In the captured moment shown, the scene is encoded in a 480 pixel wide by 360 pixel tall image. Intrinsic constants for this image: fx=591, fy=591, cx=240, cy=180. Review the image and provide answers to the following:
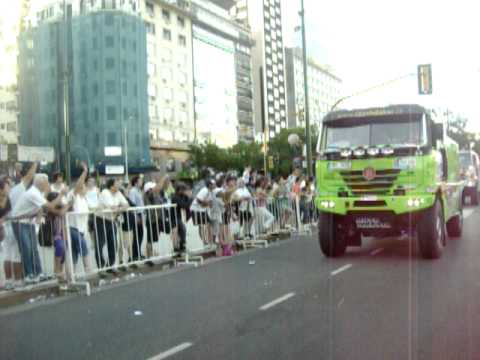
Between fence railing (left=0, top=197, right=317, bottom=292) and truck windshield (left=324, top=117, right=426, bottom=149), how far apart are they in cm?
326

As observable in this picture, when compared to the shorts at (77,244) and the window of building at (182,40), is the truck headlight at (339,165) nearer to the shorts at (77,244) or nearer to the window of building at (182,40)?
the shorts at (77,244)

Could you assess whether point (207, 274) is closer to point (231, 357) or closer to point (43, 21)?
point (231, 357)

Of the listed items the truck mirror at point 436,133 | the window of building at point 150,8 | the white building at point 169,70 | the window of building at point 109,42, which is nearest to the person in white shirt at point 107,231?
the truck mirror at point 436,133

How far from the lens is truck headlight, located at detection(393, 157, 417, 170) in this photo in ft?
32.8

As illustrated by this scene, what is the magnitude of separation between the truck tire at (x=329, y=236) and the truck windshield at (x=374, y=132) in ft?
4.36

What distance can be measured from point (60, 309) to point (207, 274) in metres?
2.99

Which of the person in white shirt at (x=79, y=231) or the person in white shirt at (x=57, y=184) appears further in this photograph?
the person in white shirt at (x=57, y=184)

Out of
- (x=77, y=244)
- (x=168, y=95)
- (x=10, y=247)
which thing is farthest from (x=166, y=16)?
(x=10, y=247)

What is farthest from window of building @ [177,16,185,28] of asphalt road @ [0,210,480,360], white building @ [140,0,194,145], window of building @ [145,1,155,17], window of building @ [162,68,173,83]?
asphalt road @ [0,210,480,360]

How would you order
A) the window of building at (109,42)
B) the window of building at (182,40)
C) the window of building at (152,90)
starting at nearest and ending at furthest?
the window of building at (109,42) < the window of building at (152,90) < the window of building at (182,40)

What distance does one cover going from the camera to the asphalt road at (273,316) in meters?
5.11

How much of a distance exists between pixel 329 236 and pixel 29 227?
519 centimetres

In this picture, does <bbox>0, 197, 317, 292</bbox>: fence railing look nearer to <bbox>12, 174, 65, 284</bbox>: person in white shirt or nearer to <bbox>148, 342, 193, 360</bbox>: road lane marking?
<bbox>12, 174, 65, 284</bbox>: person in white shirt

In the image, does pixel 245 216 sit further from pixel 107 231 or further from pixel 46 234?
pixel 46 234
